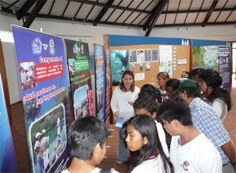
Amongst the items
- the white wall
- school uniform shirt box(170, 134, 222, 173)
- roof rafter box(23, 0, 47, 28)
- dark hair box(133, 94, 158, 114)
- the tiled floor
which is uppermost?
roof rafter box(23, 0, 47, 28)

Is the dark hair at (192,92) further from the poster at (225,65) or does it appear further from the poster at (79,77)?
the poster at (225,65)

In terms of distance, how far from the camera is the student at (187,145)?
1.68 metres

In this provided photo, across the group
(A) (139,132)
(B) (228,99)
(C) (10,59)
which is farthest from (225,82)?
(A) (139,132)

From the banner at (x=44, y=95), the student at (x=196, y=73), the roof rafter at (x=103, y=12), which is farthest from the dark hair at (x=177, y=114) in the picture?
the roof rafter at (x=103, y=12)

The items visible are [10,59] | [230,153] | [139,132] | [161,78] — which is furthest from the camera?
[10,59]

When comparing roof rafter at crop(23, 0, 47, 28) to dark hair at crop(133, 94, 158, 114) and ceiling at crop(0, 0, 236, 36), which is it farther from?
dark hair at crop(133, 94, 158, 114)

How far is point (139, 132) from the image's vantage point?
1.68 meters

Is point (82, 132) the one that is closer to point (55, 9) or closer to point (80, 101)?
point (80, 101)

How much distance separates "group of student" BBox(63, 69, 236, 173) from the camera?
135 centimetres

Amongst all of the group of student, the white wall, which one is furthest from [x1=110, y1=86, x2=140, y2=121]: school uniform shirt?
the white wall

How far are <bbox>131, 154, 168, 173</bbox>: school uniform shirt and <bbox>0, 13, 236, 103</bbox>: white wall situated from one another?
7.16 meters

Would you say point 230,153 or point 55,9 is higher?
point 55,9

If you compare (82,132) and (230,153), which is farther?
(230,153)

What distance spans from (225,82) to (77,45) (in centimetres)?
875
